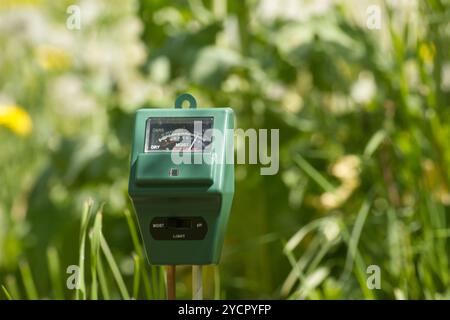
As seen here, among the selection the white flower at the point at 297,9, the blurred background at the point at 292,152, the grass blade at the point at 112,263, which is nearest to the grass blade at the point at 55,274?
the blurred background at the point at 292,152

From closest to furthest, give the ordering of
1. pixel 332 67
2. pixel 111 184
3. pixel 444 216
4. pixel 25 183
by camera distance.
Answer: pixel 444 216, pixel 332 67, pixel 111 184, pixel 25 183

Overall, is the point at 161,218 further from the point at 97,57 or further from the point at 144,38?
the point at 97,57

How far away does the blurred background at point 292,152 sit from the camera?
2.14 metres

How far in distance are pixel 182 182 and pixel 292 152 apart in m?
1.15

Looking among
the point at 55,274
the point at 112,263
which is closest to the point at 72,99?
the point at 55,274

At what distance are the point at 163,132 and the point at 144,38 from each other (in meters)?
1.19

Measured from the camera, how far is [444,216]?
6.97 feet

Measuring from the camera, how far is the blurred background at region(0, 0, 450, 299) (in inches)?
84.4

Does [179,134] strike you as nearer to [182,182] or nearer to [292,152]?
[182,182]

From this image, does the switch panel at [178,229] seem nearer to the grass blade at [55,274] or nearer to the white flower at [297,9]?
the grass blade at [55,274]

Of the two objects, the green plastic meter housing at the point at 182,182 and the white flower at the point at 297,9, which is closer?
the green plastic meter housing at the point at 182,182

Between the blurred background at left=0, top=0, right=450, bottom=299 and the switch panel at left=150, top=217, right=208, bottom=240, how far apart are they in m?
0.69

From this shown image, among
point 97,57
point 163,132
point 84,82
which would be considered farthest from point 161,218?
point 97,57

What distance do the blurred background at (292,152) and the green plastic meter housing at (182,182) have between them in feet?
2.25
